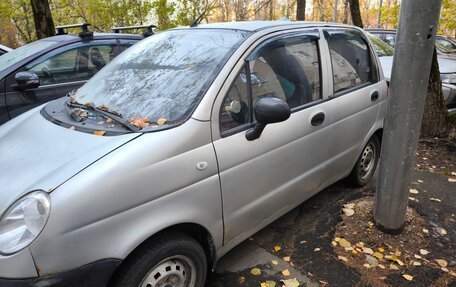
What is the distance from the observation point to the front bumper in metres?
1.69

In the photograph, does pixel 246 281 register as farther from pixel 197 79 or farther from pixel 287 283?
pixel 197 79

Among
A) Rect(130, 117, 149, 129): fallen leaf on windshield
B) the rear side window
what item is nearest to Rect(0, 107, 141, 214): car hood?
Rect(130, 117, 149, 129): fallen leaf on windshield

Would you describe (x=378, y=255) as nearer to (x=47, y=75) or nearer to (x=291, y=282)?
(x=291, y=282)

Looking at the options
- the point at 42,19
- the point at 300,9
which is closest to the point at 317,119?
the point at 42,19

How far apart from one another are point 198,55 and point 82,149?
1089 millimetres

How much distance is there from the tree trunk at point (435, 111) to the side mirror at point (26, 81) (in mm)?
5132

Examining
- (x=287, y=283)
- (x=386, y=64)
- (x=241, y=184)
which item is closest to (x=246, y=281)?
(x=287, y=283)

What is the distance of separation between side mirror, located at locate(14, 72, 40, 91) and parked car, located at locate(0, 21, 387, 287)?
1.74 m

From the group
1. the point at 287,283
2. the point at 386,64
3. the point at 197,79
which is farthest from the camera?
the point at 386,64

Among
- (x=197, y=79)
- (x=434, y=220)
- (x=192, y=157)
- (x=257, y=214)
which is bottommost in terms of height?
(x=434, y=220)

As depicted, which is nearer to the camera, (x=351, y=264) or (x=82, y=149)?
(x=82, y=149)

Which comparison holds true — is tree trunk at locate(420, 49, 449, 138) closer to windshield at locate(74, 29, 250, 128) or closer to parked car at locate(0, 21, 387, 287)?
parked car at locate(0, 21, 387, 287)

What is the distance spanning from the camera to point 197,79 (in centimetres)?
245

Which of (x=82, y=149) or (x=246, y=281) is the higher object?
(x=82, y=149)
